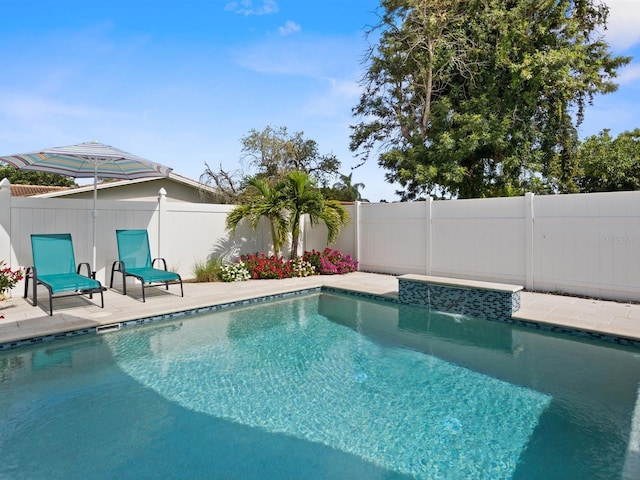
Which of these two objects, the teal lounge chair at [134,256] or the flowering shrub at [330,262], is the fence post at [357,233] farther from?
the teal lounge chair at [134,256]

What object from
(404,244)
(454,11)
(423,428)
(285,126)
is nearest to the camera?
(423,428)

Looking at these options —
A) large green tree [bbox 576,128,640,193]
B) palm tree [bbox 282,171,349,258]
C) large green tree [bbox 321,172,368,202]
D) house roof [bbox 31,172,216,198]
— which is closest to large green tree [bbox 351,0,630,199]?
large green tree [bbox 576,128,640,193]

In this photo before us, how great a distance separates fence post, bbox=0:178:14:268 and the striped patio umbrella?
0.65 m

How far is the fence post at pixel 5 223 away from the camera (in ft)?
23.2

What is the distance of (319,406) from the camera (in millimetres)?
3689

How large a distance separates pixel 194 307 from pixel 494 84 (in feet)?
33.2

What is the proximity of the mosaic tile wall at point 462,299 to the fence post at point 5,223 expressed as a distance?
24.3ft

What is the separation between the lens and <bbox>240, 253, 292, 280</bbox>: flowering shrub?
993 centimetres

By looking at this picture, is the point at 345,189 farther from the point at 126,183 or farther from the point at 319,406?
the point at 319,406

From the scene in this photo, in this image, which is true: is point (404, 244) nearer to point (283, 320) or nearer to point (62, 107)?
point (283, 320)

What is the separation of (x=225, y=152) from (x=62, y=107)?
18.3 ft

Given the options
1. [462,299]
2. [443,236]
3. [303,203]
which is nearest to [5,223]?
[303,203]

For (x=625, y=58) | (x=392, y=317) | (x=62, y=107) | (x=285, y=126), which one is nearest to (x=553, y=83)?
(x=625, y=58)

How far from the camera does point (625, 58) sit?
1206 cm
